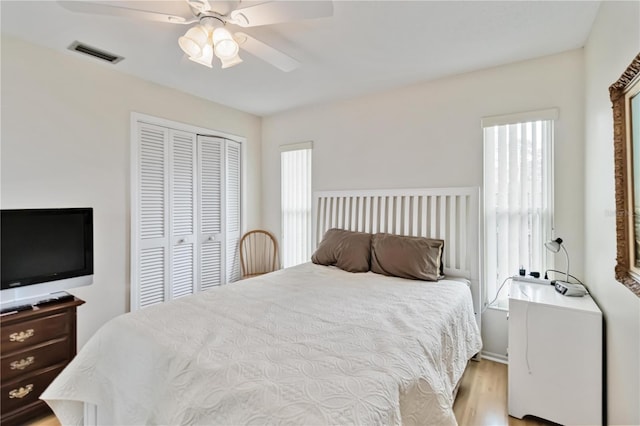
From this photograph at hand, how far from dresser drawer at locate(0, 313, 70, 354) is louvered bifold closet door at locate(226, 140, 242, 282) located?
5.68ft

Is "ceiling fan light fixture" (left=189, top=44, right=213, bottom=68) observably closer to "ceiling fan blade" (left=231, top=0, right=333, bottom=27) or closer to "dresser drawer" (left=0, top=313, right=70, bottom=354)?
"ceiling fan blade" (left=231, top=0, right=333, bottom=27)

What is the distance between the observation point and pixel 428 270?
7.96 feet

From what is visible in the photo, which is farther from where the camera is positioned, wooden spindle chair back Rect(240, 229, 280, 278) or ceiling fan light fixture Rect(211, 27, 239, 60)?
wooden spindle chair back Rect(240, 229, 280, 278)

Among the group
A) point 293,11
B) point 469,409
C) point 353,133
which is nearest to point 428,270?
point 469,409

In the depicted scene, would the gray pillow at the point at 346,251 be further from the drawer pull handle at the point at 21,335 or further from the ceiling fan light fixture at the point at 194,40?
the drawer pull handle at the point at 21,335

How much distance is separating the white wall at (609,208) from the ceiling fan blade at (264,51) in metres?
1.67

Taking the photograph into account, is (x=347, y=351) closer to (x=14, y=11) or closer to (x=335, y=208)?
(x=335, y=208)

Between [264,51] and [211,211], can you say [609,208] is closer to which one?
[264,51]

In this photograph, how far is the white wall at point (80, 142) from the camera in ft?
6.91

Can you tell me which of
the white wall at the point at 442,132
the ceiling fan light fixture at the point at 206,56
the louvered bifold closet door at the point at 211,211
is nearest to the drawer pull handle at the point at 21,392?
the louvered bifold closet door at the point at 211,211

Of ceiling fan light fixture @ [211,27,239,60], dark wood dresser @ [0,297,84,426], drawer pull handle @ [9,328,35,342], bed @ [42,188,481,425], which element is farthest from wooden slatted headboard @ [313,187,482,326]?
drawer pull handle @ [9,328,35,342]

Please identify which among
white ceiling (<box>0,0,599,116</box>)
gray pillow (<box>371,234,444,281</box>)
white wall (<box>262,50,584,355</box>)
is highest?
white ceiling (<box>0,0,599,116</box>)

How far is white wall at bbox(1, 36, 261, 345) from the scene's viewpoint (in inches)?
82.9

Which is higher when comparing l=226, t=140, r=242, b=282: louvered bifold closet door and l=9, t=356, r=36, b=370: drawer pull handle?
l=226, t=140, r=242, b=282: louvered bifold closet door
